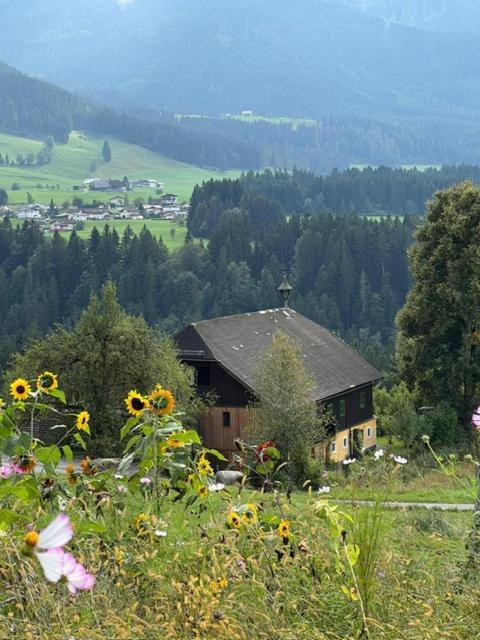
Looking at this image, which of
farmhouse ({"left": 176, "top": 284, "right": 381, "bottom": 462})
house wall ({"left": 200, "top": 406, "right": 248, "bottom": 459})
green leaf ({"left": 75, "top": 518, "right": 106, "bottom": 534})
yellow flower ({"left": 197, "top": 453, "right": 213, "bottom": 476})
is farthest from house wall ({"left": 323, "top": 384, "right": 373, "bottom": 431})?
green leaf ({"left": 75, "top": 518, "right": 106, "bottom": 534})

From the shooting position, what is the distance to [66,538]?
2.80 m

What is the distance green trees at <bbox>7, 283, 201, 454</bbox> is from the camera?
33.2 meters

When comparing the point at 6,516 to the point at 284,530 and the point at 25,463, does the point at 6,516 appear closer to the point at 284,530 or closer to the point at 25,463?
the point at 25,463

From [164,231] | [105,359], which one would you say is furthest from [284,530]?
[164,231]

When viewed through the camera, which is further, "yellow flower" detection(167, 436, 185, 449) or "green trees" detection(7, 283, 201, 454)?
"green trees" detection(7, 283, 201, 454)

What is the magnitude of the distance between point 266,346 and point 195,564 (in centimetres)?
3714

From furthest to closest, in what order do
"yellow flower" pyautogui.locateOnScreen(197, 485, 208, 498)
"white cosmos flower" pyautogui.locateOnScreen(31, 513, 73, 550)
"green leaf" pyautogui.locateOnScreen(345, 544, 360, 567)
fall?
"yellow flower" pyautogui.locateOnScreen(197, 485, 208, 498) → "green leaf" pyautogui.locateOnScreen(345, 544, 360, 567) → "white cosmos flower" pyautogui.locateOnScreen(31, 513, 73, 550)

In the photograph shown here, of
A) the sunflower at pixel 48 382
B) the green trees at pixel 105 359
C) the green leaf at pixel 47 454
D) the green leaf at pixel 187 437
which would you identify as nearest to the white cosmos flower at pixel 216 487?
the green leaf at pixel 187 437

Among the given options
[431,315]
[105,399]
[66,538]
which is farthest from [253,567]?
[431,315]

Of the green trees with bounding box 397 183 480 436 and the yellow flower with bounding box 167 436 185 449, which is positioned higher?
the yellow flower with bounding box 167 436 185 449

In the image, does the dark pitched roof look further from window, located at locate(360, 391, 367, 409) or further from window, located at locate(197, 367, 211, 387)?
window, located at locate(360, 391, 367, 409)

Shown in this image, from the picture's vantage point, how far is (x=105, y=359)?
33.5 metres

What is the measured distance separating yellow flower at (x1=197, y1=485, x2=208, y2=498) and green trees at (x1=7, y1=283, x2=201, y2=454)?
84.8 feet

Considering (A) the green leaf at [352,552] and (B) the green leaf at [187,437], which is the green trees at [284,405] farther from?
(A) the green leaf at [352,552]
